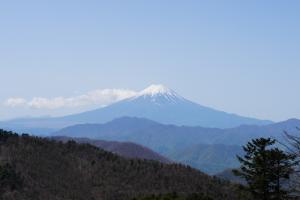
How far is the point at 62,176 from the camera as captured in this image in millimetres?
66312

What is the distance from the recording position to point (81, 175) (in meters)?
67.8

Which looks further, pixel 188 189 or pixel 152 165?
pixel 152 165

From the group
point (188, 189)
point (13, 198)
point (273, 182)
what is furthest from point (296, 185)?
point (188, 189)

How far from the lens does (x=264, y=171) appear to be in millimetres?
23422

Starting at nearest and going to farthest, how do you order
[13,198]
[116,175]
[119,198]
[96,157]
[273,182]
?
[273,182] < [13,198] < [119,198] < [116,175] < [96,157]

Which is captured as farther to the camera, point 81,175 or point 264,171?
point 81,175

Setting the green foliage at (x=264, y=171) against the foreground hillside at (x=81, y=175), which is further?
the foreground hillside at (x=81, y=175)

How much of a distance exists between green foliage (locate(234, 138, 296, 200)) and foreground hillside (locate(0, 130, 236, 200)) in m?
36.3

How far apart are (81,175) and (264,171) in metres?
47.0

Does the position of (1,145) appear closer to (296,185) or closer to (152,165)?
(152,165)

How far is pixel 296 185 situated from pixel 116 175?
199 feet

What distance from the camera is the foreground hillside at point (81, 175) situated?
59.2 meters

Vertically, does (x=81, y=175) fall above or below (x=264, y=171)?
below

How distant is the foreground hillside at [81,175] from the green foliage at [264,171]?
36.3 meters
